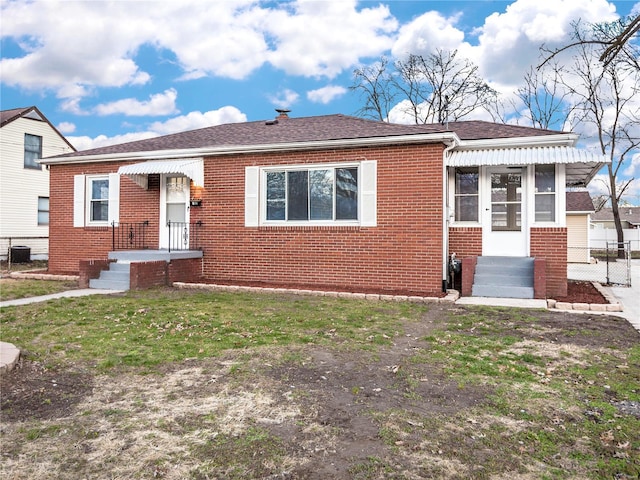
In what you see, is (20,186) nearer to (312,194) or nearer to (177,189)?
(177,189)

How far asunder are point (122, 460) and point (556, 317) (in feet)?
22.5

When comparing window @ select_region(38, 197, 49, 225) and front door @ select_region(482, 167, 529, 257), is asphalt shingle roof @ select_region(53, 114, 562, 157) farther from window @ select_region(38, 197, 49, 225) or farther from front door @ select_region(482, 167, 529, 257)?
window @ select_region(38, 197, 49, 225)

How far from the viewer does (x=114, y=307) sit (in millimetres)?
7754

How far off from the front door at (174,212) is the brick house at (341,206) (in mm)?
30

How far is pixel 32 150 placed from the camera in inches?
878

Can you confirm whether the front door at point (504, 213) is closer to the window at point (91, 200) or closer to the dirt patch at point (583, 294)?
the dirt patch at point (583, 294)

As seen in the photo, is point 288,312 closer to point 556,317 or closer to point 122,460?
point 556,317

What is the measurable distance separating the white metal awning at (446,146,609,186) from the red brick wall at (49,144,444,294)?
2.86 ft

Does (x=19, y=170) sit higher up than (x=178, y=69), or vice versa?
(x=178, y=69)

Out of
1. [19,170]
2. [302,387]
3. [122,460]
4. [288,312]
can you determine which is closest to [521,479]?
[302,387]

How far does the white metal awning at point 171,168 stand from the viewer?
11273mm

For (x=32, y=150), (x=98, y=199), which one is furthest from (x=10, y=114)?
(x=98, y=199)

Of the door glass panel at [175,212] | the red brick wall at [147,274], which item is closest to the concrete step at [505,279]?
the red brick wall at [147,274]

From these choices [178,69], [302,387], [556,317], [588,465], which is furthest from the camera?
[178,69]
